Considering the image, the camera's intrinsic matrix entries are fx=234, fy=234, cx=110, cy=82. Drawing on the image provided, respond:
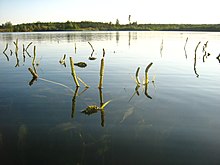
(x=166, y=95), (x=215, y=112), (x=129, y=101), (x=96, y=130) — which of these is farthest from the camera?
(x=166, y=95)

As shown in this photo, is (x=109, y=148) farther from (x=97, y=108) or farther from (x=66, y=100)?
(x=66, y=100)

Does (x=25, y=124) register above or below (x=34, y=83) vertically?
below

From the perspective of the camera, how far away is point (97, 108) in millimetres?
8891

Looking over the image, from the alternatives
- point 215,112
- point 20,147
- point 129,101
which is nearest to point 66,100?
point 129,101

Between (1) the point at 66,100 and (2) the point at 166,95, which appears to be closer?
(1) the point at 66,100

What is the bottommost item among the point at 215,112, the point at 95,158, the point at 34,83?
the point at 95,158

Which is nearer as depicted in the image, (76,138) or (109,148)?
(109,148)

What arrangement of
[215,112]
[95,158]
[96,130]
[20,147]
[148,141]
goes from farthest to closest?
[215,112] → [96,130] → [148,141] → [20,147] → [95,158]

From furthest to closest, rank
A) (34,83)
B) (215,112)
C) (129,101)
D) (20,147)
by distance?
(34,83) < (129,101) < (215,112) < (20,147)

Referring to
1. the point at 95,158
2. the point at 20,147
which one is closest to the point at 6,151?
the point at 20,147

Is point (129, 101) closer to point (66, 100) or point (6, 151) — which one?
point (66, 100)

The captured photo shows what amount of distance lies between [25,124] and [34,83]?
636 cm

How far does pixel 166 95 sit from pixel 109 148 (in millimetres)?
5800

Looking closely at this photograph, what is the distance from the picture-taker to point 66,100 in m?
10.2
